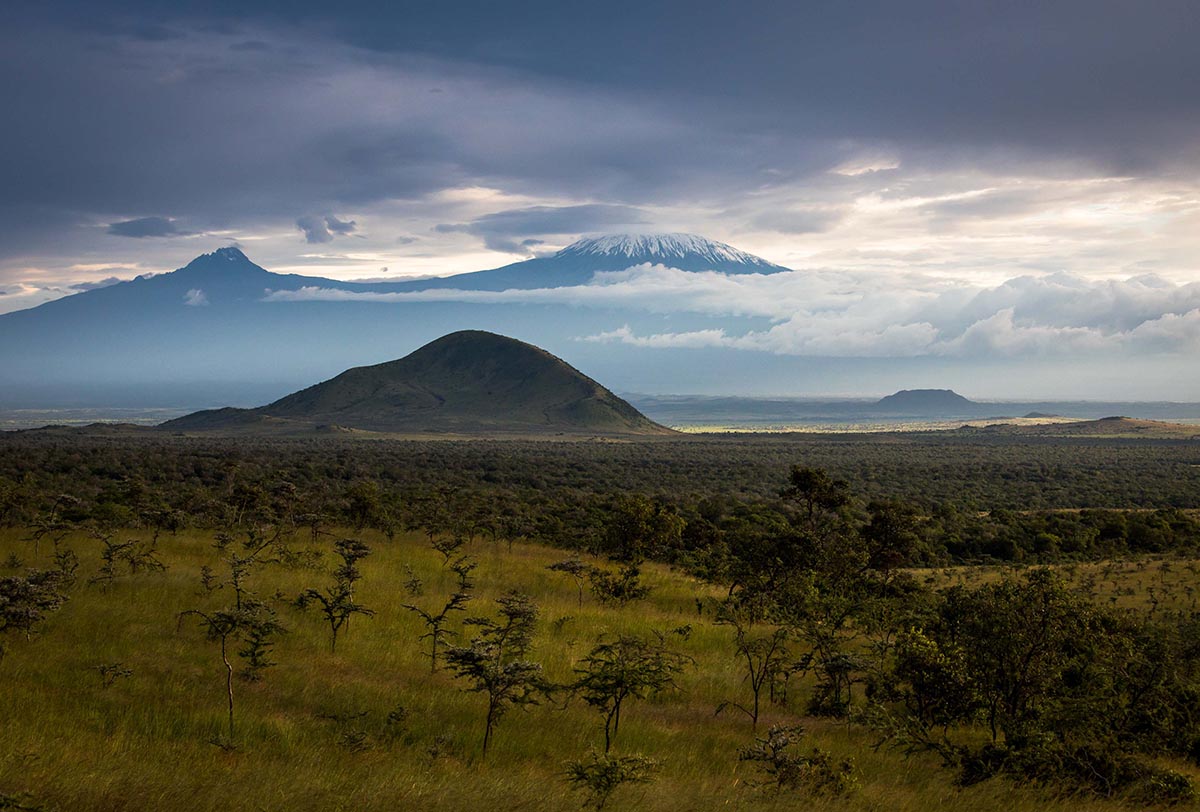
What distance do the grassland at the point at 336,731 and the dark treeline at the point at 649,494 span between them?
25.4ft

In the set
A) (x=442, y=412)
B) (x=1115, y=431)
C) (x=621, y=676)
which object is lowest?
(x=1115, y=431)

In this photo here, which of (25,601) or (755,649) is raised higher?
(25,601)

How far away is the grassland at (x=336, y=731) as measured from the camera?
293 inches

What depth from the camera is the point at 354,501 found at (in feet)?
101

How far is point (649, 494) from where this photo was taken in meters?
53.2

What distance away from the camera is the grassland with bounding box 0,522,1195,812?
24.4 feet

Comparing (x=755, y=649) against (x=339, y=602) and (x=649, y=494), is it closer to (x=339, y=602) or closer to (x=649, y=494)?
(x=339, y=602)

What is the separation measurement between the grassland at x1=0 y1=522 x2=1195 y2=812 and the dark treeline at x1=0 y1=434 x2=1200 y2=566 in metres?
7.74

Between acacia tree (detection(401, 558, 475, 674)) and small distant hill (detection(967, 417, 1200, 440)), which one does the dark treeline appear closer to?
acacia tree (detection(401, 558, 475, 674))

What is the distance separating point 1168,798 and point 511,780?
777 centimetres

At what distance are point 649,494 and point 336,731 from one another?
43882 millimetres

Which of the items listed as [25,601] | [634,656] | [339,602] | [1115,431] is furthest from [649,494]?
[1115,431]

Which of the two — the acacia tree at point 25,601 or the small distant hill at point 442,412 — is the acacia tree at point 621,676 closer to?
the acacia tree at point 25,601

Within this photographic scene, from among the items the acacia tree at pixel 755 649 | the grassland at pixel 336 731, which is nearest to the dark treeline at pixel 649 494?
the acacia tree at pixel 755 649
